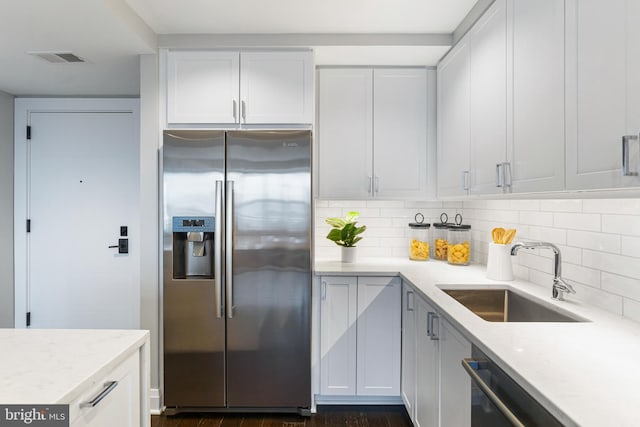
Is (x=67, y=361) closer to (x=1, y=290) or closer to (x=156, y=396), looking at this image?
(x=156, y=396)

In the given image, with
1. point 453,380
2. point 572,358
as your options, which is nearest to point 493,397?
point 572,358

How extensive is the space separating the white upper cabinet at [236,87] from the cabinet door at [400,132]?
0.59 metres

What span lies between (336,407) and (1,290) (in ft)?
9.84

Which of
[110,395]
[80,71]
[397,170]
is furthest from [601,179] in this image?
[80,71]

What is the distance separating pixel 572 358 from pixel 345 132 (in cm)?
204

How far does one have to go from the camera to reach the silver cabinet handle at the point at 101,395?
0.96 metres

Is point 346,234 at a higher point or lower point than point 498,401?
higher

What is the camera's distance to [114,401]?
111 centimetres

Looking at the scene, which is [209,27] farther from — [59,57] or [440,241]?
[440,241]

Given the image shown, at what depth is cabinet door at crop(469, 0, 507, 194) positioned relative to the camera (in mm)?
1739

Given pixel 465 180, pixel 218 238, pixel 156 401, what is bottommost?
pixel 156 401

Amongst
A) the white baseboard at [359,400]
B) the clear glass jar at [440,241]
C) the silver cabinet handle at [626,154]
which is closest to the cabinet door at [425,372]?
the white baseboard at [359,400]

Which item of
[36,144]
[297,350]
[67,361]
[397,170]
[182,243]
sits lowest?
[297,350]

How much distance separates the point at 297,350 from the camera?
7.84ft
